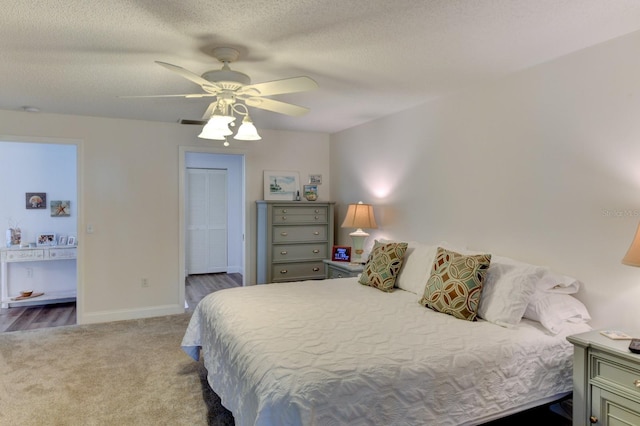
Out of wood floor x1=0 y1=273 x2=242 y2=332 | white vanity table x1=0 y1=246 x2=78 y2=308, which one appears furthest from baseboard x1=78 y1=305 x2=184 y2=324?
white vanity table x1=0 y1=246 x2=78 y2=308

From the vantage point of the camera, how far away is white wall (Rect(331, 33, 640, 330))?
2279 mm

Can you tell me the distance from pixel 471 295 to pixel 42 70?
3366 mm

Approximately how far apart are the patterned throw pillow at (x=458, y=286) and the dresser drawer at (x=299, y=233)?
2488 mm

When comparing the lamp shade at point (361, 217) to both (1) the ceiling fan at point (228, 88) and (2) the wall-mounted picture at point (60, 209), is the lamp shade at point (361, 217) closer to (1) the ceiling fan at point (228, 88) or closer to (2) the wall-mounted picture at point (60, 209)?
(1) the ceiling fan at point (228, 88)

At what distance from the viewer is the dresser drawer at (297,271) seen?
4914 millimetres

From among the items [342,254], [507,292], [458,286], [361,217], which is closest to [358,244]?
[342,254]

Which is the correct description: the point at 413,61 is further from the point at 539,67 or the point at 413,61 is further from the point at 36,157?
the point at 36,157

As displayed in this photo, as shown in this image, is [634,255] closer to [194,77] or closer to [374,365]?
[374,365]

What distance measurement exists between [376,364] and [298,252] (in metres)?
3.29

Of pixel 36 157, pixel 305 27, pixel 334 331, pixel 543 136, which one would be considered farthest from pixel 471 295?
pixel 36 157

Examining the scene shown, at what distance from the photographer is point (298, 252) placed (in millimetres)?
5023

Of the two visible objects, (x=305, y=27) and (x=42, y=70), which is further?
(x=42, y=70)

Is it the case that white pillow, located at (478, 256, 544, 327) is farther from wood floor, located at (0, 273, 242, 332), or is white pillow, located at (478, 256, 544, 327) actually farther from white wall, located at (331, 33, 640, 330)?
wood floor, located at (0, 273, 242, 332)

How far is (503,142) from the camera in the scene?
3020 millimetres
